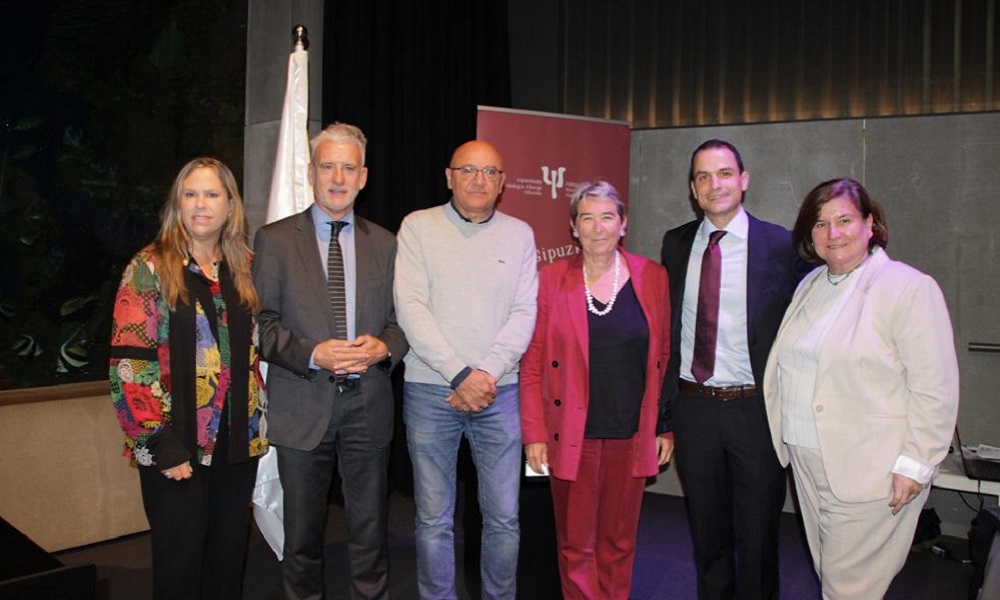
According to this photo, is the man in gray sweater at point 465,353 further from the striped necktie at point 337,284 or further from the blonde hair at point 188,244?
the blonde hair at point 188,244

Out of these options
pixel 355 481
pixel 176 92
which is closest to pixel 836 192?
pixel 355 481

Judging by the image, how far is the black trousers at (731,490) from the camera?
8.23ft

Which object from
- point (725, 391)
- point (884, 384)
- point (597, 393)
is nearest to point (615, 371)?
point (597, 393)

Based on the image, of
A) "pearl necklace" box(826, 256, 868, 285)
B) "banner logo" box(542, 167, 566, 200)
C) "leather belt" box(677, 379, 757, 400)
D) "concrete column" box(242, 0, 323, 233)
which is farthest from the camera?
"concrete column" box(242, 0, 323, 233)

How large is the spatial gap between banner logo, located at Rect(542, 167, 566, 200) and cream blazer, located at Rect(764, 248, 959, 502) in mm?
2080

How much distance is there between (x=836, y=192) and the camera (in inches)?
91.0

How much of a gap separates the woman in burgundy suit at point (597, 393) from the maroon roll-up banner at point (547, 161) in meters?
1.35

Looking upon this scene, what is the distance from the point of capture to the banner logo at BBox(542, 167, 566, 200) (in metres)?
4.07

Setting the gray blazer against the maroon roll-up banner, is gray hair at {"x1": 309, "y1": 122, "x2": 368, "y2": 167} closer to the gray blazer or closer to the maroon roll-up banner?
the gray blazer

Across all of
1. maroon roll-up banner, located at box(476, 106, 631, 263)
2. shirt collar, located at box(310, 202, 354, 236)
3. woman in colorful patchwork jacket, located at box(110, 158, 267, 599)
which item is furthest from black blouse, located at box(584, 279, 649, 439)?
maroon roll-up banner, located at box(476, 106, 631, 263)

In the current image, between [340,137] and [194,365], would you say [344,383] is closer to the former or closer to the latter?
[194,365]

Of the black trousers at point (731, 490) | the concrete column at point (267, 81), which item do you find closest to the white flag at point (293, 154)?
the concrete column at point (267, 81)

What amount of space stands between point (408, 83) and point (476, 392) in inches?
113

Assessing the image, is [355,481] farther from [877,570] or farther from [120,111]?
[120,111]
